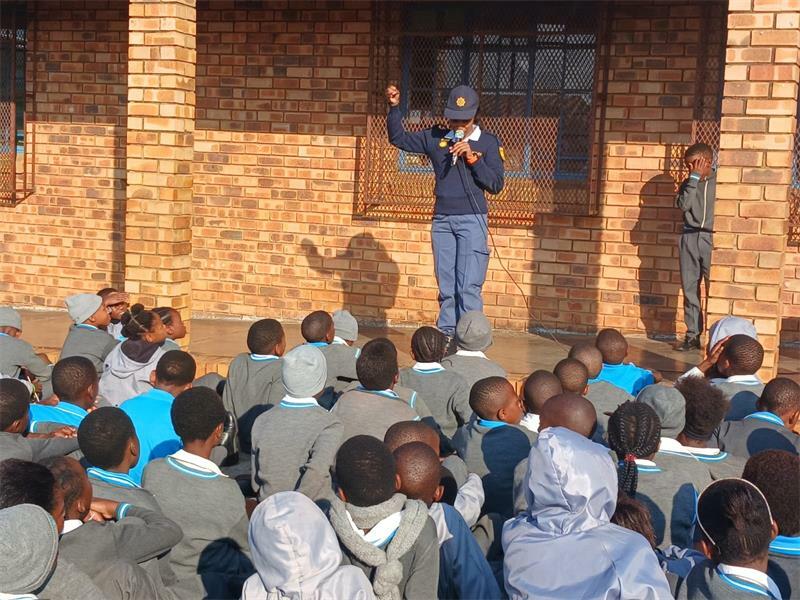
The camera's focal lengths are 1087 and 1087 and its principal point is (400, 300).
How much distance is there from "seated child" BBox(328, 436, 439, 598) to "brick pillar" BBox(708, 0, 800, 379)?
419 centimetres

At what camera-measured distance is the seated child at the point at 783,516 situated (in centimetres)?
353

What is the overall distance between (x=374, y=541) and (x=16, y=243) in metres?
9.69

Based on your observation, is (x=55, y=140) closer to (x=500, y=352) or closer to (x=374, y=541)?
(x=500, y=352)

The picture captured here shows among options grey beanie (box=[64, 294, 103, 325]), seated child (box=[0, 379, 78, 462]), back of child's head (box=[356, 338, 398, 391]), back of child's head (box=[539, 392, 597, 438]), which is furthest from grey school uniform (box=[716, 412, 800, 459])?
grey beanie (box=[64, 294, 103, 325])

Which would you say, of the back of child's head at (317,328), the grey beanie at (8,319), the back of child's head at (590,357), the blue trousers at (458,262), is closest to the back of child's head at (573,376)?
the back of child's head at (590,357)

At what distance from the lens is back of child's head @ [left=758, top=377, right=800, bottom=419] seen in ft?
16.9

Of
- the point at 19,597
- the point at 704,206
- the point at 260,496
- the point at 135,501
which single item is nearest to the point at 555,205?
the point at 704,206

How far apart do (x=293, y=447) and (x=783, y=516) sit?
210 cm

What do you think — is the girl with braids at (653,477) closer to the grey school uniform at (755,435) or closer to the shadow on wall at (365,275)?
the grey school uniform at (755,435)

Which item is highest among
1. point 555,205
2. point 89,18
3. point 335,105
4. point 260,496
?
point 89,18

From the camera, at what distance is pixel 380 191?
10.8 meters

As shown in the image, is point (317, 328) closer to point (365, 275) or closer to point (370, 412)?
point (370, 412)

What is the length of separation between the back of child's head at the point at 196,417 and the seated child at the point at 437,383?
174cm

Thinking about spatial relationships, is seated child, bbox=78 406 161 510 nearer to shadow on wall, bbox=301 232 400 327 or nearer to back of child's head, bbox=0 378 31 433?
back of child's head, bbox=0 378 31 433
